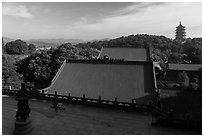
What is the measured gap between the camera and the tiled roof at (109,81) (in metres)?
11.7

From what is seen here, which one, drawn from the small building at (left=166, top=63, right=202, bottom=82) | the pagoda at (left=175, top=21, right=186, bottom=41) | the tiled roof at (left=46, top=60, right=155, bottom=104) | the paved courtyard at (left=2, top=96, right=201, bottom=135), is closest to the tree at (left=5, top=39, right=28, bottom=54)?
the small building at (left=166, top=63, right=202, bottom=82)

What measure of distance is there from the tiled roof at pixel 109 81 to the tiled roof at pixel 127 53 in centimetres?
1499

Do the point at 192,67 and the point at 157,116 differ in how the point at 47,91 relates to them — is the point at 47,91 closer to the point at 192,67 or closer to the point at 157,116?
the point at 157,116

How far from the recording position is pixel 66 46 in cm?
2764

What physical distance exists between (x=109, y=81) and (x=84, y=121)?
3.43m

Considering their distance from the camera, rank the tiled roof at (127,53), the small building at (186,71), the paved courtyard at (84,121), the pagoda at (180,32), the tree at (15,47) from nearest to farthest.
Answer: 1. the paved courtyard at (84,121)
2. the tiled roof at (127,53)
3. the small building at (186,71)
4. the tree at (15,47)
5. the pagoda at (180,32)

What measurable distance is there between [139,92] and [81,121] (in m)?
3.88

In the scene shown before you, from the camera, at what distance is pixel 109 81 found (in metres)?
12.7

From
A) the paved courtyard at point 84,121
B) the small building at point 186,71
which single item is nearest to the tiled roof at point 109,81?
the paved courtyard at point 84,121

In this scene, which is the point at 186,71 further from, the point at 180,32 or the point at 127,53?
the point at 180,32

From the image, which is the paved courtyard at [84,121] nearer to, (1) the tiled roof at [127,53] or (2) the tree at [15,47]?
(1) the tiled roof at [127,53]

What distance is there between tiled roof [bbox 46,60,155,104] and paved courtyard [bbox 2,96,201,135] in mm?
930

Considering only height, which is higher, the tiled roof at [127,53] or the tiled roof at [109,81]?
the tiled roof at [127,53]

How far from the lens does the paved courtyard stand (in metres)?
9.15
